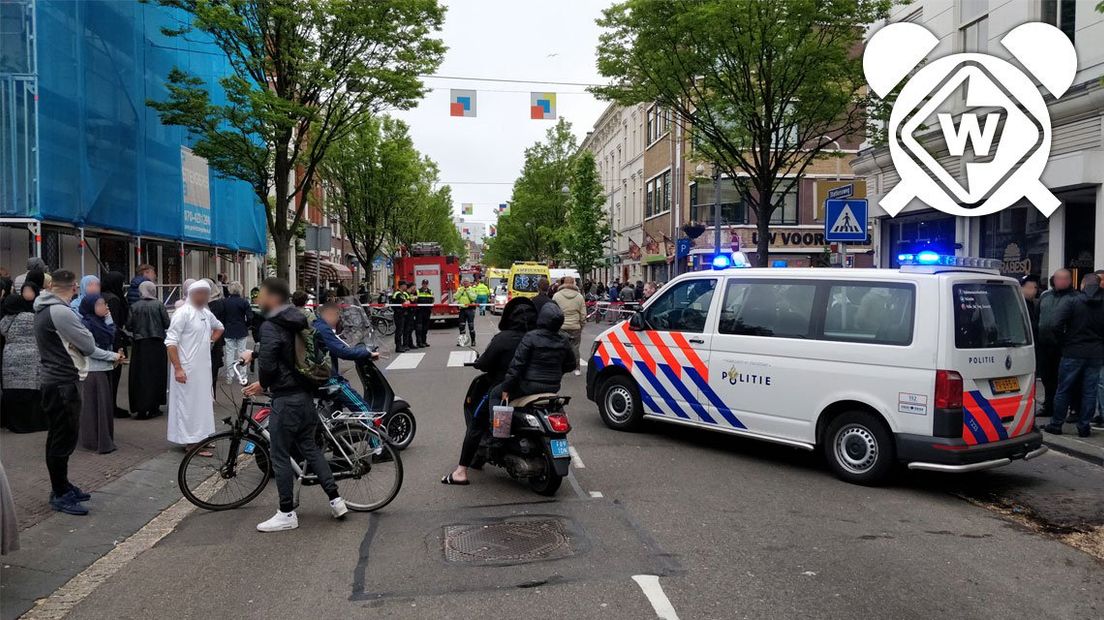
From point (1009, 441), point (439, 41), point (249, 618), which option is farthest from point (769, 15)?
point (249, 618)

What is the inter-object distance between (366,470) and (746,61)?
13.8 meters

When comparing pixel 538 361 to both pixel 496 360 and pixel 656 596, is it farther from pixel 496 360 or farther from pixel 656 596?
pixel 656 596

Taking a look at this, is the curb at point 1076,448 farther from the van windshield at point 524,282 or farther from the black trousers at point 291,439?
the van windshield at point 524,282

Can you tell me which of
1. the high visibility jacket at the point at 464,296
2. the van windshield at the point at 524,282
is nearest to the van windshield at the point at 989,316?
the high visibility jacket at the point at 464,296

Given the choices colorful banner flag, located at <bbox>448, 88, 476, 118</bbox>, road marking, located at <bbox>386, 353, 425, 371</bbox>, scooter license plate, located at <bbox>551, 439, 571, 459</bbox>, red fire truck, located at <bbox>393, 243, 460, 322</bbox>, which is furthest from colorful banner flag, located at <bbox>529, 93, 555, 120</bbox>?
scooter license plate, located at <bbox>551, 439, 571, 459</bbox>

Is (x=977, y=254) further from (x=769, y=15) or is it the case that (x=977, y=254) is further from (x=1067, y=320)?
(x=1067, y=320)

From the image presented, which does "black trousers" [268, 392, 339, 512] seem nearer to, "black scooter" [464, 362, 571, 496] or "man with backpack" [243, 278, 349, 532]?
"man with backpack" [243, 278, 349, 532]

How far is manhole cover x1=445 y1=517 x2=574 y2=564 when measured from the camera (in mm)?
5152

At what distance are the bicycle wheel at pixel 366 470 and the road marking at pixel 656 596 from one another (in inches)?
90.3

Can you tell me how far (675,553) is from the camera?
17.1 ft

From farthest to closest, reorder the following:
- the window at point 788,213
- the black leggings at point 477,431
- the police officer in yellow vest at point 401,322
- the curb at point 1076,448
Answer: the window at point 788,213
the police officer in yellow vest at point 401,322
the curb at point 1076,448
the black leggings at point 477,431

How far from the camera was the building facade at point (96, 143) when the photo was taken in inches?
557

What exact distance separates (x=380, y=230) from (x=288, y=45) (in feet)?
89.0

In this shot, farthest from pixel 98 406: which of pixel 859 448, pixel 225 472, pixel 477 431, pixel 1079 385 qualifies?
pixel 1079 385
